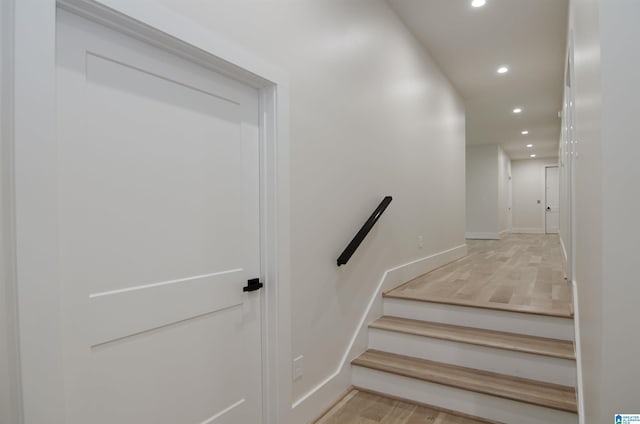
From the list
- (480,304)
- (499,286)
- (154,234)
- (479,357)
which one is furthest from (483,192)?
(154,234)

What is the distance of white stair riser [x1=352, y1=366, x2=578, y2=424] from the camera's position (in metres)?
2.01

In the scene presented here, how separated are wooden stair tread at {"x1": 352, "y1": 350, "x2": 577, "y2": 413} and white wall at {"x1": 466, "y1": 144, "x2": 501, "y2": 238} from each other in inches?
309

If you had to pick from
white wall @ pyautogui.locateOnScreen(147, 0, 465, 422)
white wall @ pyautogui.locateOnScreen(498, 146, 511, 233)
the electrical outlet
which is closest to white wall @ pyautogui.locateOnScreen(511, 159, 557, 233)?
white wall @ pyautogui.locateOnScreen(498, 146, 511, 233)

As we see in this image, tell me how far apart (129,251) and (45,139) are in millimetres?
463

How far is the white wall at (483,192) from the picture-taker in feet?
30.8

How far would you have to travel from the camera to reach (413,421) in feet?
6.99

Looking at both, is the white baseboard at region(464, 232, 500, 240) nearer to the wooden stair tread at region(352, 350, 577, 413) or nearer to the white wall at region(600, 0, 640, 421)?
the wooden stair tread at region(352, 350, 577, 413)

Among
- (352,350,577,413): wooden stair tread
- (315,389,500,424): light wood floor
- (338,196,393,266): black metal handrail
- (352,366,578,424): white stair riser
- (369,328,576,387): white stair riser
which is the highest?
(338,196,393,266): black metal handrail

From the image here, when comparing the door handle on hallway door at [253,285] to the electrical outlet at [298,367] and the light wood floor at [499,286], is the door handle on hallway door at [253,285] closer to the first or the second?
the electrical outlet at [298,367]

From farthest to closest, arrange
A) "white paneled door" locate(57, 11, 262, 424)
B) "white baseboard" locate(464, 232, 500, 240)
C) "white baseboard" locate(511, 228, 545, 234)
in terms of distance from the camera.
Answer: "white baseboard" locate(511, 228, 545, 234) < "white baseboard" locate(464, 232, 500, 240) < "white paneled door" locate(57, 11, 262, 424)

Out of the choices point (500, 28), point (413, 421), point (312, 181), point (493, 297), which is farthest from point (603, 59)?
point (500, 28)

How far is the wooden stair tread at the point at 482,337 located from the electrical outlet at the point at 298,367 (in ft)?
3.05

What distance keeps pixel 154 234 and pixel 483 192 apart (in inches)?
380

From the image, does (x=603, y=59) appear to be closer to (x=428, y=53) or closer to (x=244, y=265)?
(x=244, y=265)
